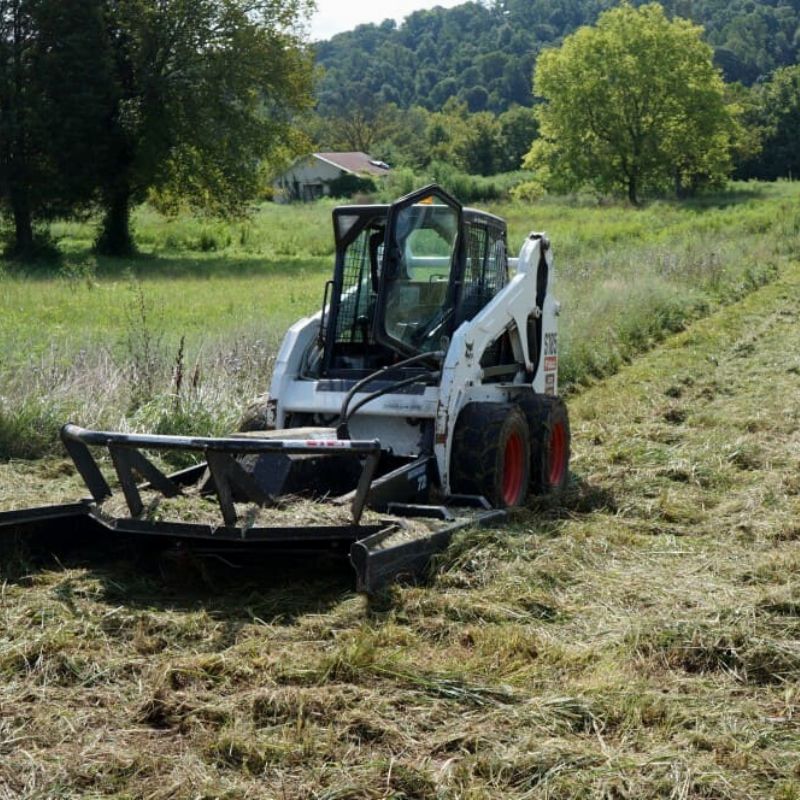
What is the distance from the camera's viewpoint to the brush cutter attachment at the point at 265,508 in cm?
642

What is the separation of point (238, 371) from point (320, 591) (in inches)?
216

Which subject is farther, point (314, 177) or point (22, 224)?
point (314, 177)

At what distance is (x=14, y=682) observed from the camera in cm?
524

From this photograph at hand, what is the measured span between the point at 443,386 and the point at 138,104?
31.3 meters

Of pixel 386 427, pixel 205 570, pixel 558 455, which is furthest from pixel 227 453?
pixel 558 455

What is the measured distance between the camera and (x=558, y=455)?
30.2 feet

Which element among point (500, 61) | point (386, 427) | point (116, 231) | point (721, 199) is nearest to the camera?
point (386, 427)

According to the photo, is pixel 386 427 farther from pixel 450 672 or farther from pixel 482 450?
pixel 450 672

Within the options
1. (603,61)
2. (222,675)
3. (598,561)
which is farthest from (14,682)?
(603,61)

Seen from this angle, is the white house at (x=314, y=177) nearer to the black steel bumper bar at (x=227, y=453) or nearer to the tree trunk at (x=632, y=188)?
the tree trunk at (x=632, y=188)

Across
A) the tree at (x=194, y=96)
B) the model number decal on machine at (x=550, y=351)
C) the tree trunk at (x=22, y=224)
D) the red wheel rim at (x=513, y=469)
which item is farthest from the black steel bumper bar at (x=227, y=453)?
the tree at (x=194, y=96)

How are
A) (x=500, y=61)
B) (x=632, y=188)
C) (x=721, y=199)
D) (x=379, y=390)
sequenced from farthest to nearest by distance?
(x=500, y=61) → (x=632, y=188) → (x=721, y=199) → (x=379, y=390)

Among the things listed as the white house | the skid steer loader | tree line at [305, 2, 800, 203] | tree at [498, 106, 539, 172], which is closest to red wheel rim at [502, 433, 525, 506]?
the skid steer loader

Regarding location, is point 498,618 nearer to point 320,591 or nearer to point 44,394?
point 320,591
